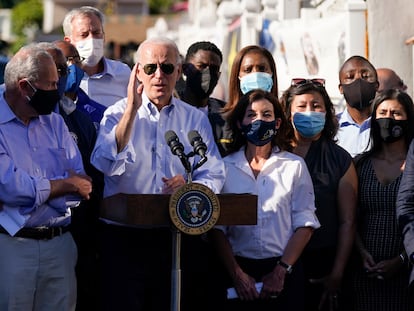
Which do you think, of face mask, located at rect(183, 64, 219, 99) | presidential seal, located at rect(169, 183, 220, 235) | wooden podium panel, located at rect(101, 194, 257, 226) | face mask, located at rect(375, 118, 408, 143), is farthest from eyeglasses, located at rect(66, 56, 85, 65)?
face mask, located at rect(375, 118, 408, 143)

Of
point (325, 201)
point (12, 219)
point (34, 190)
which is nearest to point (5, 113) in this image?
point (34, 190)

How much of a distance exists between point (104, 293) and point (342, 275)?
151 centimetres

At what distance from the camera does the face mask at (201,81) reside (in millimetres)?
7547

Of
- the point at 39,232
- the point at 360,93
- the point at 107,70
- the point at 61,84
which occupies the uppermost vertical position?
the point at 107,70

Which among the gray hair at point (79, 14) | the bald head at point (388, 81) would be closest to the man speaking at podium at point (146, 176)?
the gray hair at point (79, 14)

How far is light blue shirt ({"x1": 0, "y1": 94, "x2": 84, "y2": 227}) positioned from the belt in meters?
0.03

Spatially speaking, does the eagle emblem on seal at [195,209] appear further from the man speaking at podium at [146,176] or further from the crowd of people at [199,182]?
the man speaking at podium at [146,176]

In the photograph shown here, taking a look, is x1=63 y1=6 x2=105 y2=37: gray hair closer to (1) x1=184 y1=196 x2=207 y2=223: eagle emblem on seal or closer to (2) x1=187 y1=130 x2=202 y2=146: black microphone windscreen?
(2) x1=187 y1=130 x2=202 y2=146: black microphone windscreen

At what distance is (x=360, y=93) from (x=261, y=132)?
59.0 inches

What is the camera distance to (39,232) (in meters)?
6.04

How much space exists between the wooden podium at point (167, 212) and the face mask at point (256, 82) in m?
1.54

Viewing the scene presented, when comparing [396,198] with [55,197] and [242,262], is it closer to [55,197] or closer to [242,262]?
[242,262]

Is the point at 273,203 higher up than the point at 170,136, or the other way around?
the point at 170,136

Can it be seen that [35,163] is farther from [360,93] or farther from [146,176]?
[360,93]
